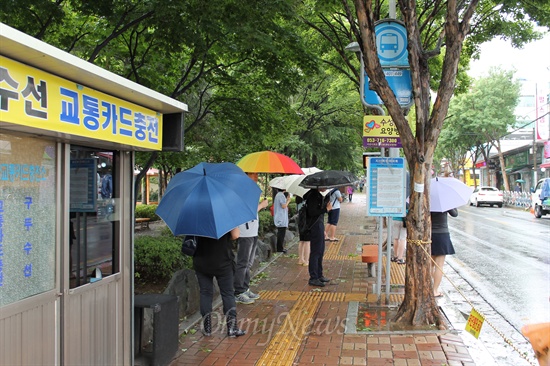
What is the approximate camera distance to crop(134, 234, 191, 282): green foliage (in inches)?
268

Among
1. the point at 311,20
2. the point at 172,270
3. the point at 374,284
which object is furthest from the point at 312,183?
the point at 311,20

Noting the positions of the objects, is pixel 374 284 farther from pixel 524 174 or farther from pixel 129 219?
pixel 524 174

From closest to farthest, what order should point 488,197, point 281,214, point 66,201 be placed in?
1. point 66,201
2. point 281,214
3. point 488,197

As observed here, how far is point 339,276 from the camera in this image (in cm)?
913

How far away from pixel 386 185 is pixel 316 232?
1.79 m

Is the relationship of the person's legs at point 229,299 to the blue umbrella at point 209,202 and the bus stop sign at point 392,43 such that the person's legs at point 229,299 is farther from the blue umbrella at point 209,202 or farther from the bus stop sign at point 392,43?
the bus stop sign at point 392,43

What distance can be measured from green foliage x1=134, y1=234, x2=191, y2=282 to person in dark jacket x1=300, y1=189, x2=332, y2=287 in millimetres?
2174

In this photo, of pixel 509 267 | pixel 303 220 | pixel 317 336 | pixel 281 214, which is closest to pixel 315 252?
pixel 303 220

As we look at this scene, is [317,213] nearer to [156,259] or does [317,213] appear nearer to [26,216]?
[156,259]

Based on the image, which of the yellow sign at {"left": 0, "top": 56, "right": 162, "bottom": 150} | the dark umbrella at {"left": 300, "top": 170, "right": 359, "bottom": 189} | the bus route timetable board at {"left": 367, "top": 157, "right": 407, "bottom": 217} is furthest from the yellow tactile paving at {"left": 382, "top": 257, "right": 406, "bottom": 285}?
the yellow sign at {"left": 0, "top": 56, "right": 162, "bottom": 150}

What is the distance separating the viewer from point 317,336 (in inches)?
219

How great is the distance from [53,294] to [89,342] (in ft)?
2.05

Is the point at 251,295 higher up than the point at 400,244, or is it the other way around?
the point at 400,244

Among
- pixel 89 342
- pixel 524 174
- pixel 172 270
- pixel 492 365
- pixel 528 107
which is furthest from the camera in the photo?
pixel 528 107
